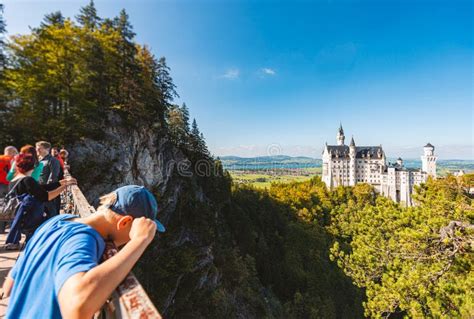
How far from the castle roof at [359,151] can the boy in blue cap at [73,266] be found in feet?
269

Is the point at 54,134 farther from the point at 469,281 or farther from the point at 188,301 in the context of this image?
the point at 469,281

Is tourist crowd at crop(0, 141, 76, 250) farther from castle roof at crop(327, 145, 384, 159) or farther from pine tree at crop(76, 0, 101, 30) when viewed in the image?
castle roof at crop(327, 145, 384, 159)

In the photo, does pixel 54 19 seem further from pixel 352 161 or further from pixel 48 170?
pixel 352 161

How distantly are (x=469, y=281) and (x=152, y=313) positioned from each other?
8.96 metres

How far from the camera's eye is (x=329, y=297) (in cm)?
3219

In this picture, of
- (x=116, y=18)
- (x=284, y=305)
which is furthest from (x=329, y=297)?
(x=116, y=18)

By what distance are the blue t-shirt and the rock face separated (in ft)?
45.4

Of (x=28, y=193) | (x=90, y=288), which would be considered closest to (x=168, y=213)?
(x=28, y=193)

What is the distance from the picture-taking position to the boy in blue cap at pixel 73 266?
1.00 meters

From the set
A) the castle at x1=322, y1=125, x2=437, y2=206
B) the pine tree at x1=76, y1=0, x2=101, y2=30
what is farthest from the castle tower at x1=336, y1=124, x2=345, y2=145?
the pine tree at x1=76, y1=0, x2=101, y2=30

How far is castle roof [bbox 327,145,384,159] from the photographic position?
73.4 m

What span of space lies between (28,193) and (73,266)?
14.9 ft

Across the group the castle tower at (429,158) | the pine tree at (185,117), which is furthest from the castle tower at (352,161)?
the pine tree at (185,117)

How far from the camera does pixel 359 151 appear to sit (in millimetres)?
75812
